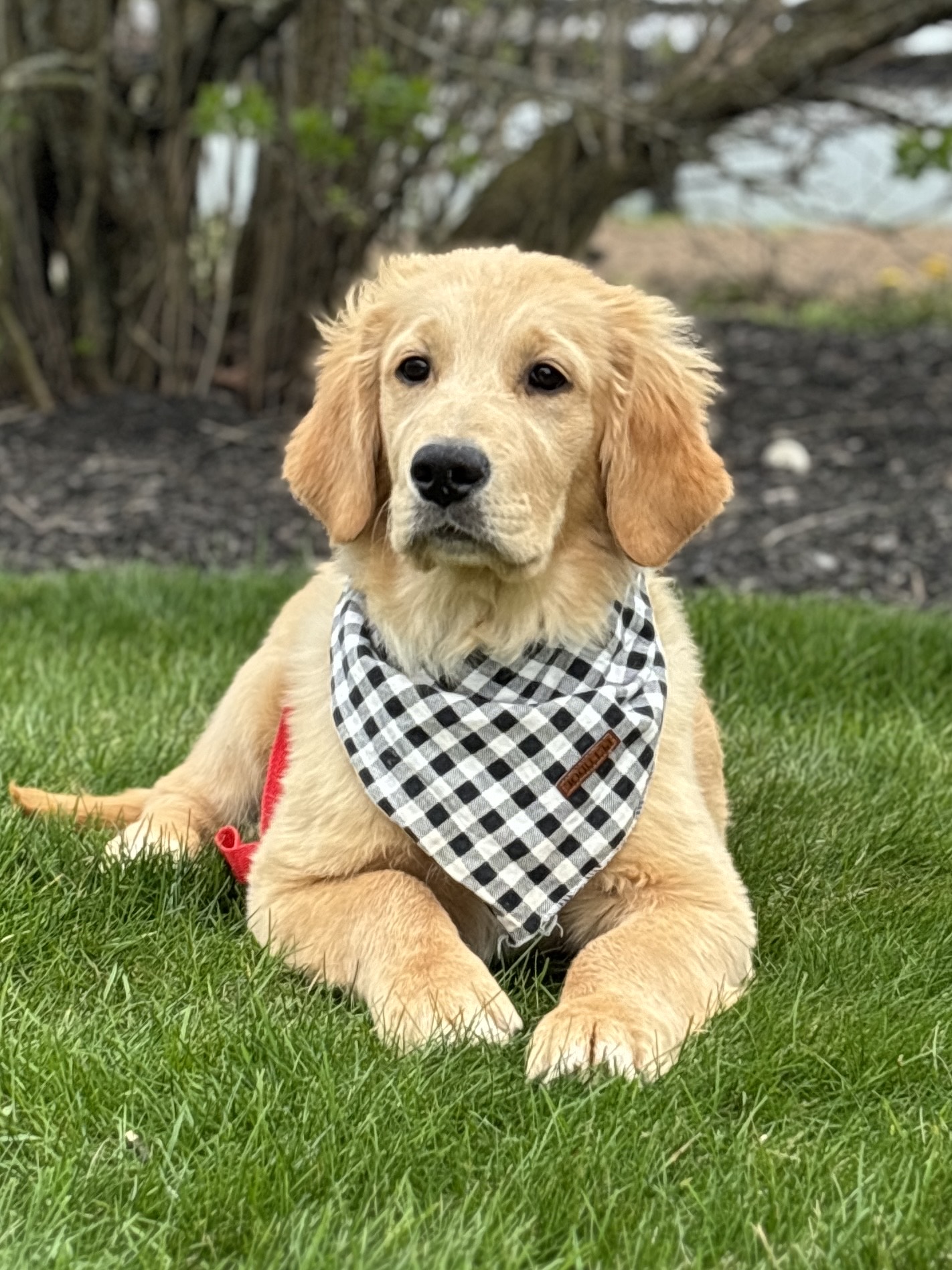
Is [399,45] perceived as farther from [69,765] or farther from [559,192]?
[69,765]

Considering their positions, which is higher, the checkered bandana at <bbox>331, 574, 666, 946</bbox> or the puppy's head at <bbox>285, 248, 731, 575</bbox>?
the puppy's head at <bbox>285, 248, 731, 575</bbox>

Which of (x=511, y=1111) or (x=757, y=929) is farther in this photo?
(x=757, y=929)

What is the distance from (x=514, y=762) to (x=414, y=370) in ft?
2.37

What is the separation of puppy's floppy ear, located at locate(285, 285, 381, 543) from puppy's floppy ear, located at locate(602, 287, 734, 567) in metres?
0.44

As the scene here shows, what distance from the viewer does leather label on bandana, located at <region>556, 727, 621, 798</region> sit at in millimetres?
2695

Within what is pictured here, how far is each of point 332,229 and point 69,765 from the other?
14.3 feet

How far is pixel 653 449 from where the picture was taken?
9.23ft

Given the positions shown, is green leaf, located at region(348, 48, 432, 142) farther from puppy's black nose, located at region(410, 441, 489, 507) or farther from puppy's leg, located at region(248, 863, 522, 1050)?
puppy's leg, located at region(248, 863, 522, 1050)

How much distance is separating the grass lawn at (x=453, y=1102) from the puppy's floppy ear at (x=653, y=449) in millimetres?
772

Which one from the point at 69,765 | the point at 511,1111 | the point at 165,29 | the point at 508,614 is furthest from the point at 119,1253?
the point at 165,29

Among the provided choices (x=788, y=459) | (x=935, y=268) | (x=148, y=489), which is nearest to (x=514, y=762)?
(x=148, y=489)

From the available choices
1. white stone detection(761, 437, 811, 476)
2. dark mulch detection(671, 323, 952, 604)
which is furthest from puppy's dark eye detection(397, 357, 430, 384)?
white stone detection(761, 437, 811, 476)

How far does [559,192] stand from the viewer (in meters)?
7.78

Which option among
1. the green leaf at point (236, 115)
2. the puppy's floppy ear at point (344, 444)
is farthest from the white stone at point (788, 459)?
the puppy's floppy ear at point (344, 444)
